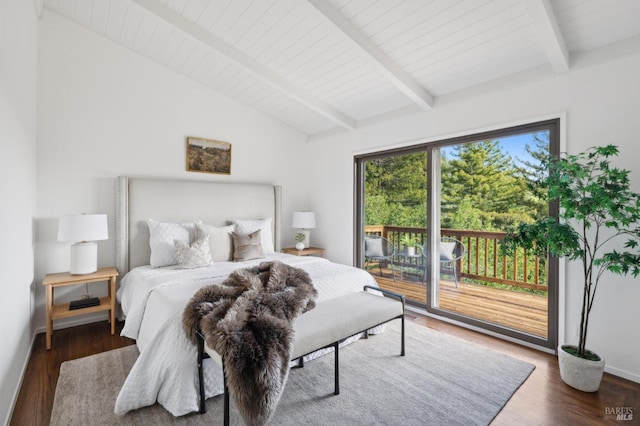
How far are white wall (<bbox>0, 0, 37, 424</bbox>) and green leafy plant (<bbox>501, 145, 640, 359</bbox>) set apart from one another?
3.25 m

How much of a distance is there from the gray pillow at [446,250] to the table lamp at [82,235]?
3.57 metres

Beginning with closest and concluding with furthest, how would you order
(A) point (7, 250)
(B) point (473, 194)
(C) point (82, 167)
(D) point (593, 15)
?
1. (A) point (7, 250)
2. (D) point (593, 15)
3. (C) point (82, 167)
4. (B) point (473, 194)

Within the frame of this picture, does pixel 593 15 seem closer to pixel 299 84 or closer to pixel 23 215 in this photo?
pixel 299 84

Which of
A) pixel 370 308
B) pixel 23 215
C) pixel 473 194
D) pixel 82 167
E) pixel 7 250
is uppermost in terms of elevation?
pixel 82 167

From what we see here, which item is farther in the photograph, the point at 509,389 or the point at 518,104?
the point at 518,104

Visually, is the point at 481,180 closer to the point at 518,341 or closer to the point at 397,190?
the point at 397,190

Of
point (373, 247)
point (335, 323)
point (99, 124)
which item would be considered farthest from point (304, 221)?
point (99, 124)

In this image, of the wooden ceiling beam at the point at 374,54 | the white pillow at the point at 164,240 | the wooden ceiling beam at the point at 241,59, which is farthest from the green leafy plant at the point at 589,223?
the white pillow at the point at 164,240

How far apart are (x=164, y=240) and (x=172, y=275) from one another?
2.22ft

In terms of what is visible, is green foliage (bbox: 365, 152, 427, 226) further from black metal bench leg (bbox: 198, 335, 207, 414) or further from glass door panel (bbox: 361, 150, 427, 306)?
black metal bench leg (bbox: 198, 335, 207, 414)

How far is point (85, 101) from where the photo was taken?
3.25m

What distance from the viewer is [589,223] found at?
2117 mm

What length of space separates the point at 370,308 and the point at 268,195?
264cm

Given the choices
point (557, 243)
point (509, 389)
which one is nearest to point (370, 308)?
point (509, 389)
